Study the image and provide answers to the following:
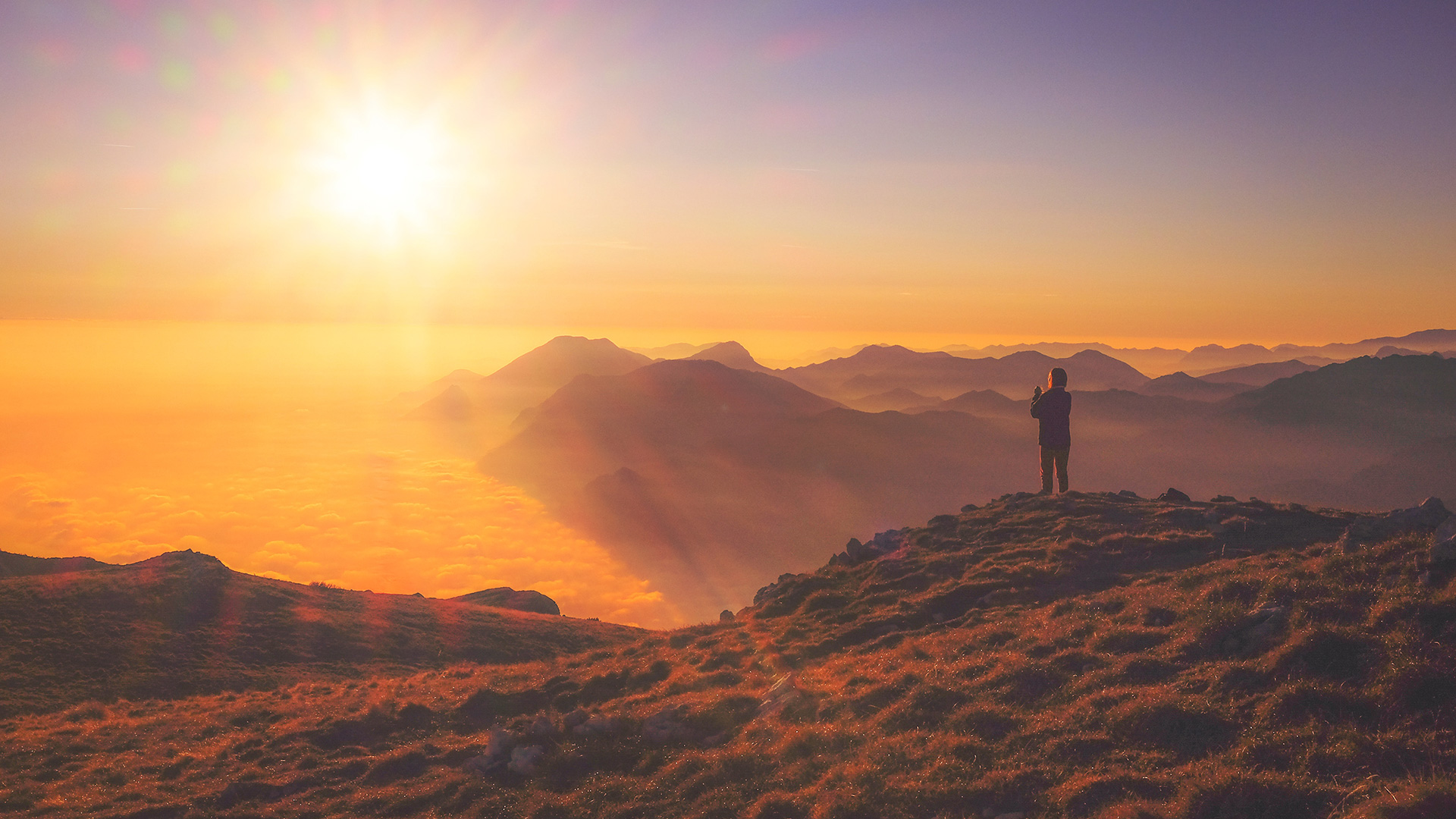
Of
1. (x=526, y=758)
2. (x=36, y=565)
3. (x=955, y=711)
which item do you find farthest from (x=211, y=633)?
(x=955, y=711)

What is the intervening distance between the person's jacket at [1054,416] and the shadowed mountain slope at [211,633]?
3249 centimetres

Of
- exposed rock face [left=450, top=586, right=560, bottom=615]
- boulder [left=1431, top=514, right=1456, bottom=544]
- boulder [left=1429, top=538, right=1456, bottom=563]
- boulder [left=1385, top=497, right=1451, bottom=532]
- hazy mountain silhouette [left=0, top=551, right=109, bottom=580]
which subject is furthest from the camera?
exposed rock face [left=450, top=586, right=560, bottom=615]

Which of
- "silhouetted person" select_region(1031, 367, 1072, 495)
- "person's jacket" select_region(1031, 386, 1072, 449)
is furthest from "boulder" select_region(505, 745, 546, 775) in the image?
"person's jacket" select_region(1031, 386, 1072, 449)

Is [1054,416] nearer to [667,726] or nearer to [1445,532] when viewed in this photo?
[1445,532]

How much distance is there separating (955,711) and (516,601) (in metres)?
66.1

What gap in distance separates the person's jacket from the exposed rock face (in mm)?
54667

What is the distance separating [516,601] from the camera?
71188mm

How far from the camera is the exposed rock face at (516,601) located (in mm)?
69562

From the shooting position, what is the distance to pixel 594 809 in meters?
12.5

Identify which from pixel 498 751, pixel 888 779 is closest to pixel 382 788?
pixel 498 751

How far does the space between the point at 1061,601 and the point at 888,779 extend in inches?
350

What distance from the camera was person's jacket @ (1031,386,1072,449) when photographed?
25250 millimetres

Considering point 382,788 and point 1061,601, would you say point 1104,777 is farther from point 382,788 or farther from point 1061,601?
point 382,788

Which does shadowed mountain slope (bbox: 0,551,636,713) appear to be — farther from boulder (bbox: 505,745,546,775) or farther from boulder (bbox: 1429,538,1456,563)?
boulder (bbox: 1429,538,1456,563)
